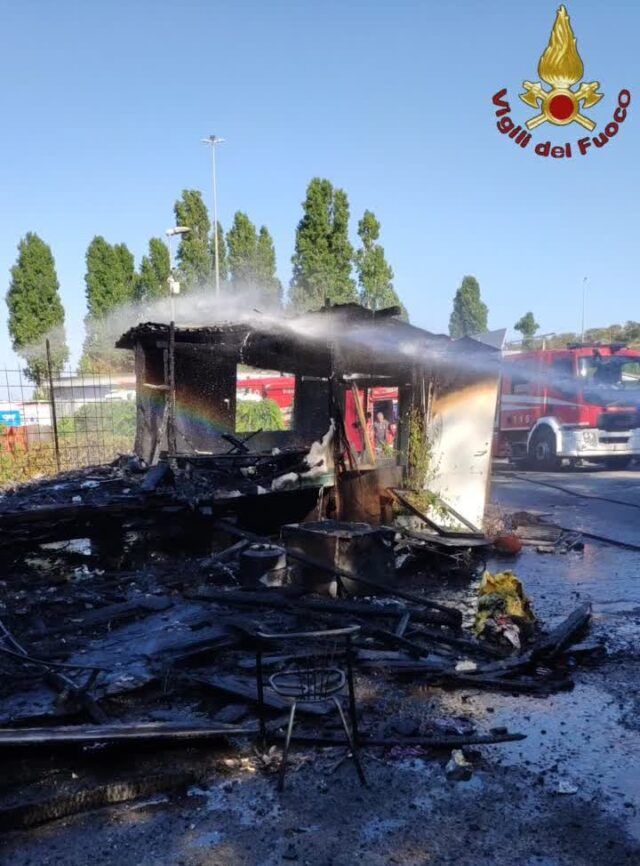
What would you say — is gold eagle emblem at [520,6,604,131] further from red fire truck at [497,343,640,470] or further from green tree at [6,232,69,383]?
green tree at [6,232,69,383]

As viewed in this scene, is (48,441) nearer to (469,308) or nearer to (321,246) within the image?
(321,246)

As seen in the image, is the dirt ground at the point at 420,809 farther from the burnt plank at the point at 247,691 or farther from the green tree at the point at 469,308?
the green tree at the point at 469,308

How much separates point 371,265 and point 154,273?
45.5ft

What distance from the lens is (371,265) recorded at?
3953 centimetres

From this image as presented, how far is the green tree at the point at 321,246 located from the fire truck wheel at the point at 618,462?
71.1 ft

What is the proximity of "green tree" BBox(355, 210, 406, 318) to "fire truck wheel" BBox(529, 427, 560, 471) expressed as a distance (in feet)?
74.4

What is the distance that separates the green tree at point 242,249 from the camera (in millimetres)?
41906

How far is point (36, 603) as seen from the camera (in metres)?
6.93

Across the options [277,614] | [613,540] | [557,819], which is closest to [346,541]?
[277,614]

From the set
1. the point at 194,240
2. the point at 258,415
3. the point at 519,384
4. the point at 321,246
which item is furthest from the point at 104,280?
the point at 519,384

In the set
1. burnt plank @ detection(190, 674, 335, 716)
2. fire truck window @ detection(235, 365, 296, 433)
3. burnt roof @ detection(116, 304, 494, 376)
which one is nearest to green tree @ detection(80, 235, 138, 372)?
fire truck window @ detection(235, 365, 296, 433)

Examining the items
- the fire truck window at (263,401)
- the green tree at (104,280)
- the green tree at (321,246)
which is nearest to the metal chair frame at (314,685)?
the fire truck window at (263,401)

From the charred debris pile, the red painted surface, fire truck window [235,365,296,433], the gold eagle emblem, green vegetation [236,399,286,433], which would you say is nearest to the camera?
the charred debris pile

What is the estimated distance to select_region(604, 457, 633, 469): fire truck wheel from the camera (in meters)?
18.2
